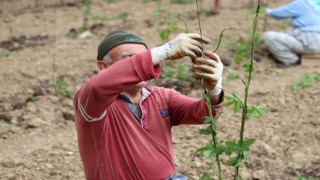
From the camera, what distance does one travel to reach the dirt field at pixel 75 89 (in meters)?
4.16

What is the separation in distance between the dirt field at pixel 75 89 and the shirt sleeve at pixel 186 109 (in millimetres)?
1022

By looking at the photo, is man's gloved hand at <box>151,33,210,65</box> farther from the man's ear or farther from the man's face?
the man's ear

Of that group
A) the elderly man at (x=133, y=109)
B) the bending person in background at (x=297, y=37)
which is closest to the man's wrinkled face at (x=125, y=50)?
the elderly man at (x=133, y=109)

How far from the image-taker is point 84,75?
20.1 feet

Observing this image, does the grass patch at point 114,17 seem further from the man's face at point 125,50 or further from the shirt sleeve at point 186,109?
the man's face at point 125,50

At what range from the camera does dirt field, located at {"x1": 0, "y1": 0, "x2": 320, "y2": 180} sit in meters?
4.16

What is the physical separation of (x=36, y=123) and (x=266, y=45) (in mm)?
3273

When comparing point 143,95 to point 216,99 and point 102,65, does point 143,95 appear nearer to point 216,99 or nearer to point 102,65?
point 102,65

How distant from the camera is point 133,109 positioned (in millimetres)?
2895

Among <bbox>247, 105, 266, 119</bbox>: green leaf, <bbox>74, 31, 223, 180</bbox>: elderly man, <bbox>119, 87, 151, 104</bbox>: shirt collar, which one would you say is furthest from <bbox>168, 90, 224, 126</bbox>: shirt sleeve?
<bbox>247, 105, 266, 119</bbox>: green leaf

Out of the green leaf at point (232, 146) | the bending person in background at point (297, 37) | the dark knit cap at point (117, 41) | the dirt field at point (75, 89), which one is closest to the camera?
the green leaf at point (232, 146)

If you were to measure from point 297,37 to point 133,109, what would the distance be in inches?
177

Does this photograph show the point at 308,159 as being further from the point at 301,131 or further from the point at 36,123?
the point at 36,123

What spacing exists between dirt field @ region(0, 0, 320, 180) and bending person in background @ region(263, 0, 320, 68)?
0.17 metres
